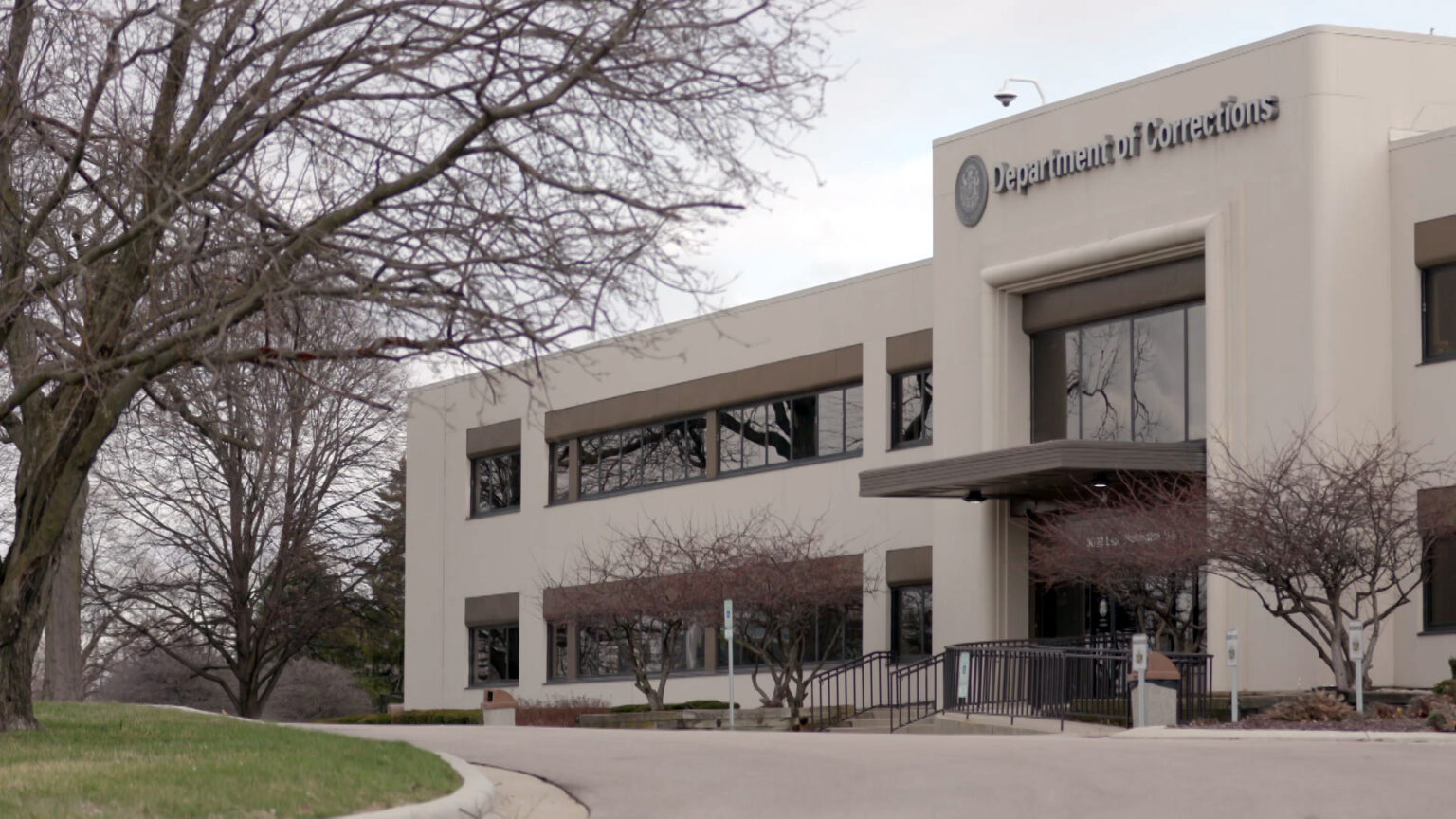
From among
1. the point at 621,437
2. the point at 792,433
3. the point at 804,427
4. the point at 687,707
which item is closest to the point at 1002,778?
the point at 687,707

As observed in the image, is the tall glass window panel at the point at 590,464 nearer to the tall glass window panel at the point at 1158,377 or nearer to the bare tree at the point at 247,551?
the bare tree at the point at 247,551

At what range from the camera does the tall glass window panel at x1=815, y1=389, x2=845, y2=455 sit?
38.7 meters

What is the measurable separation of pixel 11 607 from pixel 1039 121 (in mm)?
19973

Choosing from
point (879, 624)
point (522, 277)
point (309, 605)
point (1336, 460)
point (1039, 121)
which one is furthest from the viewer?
point (309, 605)

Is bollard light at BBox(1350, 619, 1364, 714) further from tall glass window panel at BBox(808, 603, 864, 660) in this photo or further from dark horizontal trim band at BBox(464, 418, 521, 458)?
dark horizontal trim band at BBox(464, 418, 521, 458)

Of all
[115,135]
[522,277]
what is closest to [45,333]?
[115,135]

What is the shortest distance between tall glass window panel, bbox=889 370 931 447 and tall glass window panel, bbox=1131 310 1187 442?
224 inches

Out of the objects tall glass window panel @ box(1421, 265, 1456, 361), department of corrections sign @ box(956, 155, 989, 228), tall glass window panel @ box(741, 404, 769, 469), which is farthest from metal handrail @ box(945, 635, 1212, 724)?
tall glass window panel @ box(741, 404, 769, 469)

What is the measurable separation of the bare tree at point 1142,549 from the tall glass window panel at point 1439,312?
3.86m

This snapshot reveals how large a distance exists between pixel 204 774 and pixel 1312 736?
37.9ft

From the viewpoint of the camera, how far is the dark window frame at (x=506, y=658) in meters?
47.6

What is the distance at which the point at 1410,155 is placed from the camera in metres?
28.0

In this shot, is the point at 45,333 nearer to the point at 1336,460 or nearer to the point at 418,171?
the point at 418,171

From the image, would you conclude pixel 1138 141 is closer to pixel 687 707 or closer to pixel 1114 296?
pixel 1114 296
